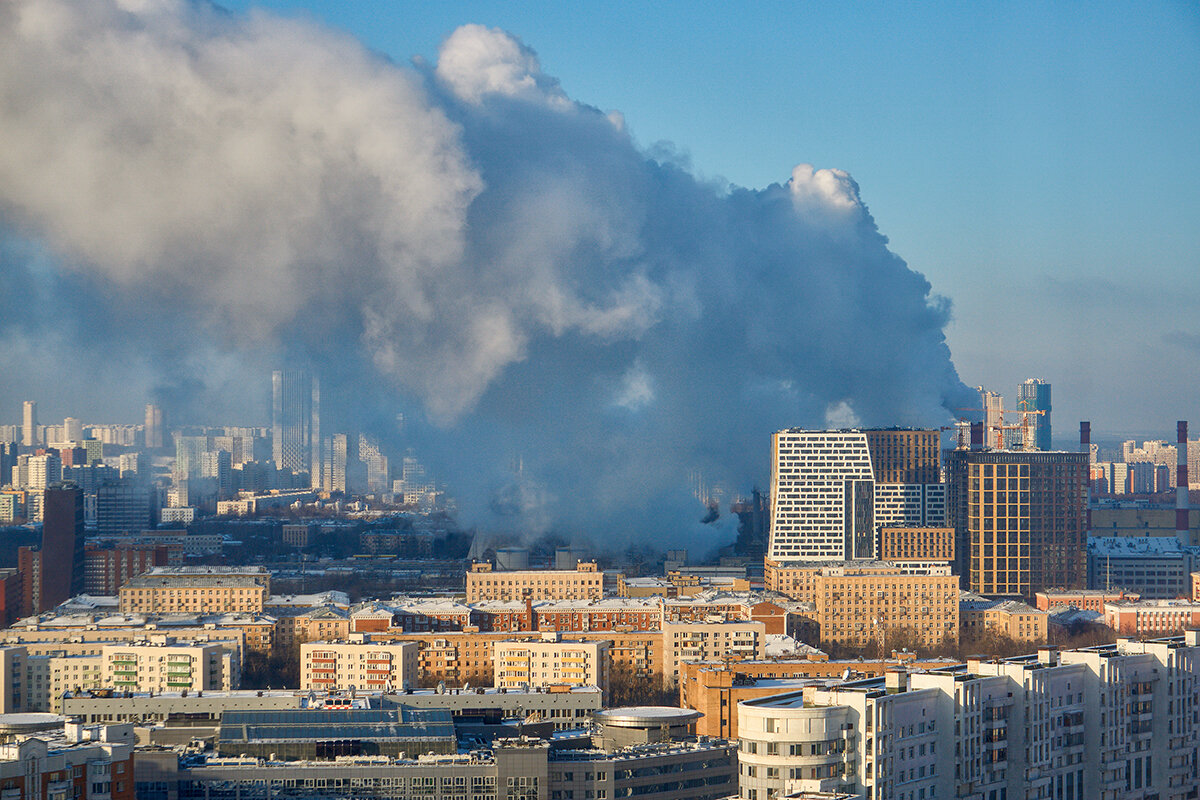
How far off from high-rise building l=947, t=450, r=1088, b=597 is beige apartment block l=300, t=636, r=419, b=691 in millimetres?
15135

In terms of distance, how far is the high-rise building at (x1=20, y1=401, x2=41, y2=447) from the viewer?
4653 cm

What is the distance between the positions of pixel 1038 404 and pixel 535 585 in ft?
64.2

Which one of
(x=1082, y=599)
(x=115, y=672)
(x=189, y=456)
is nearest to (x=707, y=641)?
Answer: (x=115, y=672)

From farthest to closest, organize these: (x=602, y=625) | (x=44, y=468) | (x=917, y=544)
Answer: (x=44, y=468), (x=917, y=544), (x=602, y=625)

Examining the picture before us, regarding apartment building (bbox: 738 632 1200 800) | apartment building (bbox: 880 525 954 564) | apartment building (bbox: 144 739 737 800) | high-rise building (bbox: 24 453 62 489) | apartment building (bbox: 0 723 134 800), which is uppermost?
high-rise building (bbox: 24 453 62 489)

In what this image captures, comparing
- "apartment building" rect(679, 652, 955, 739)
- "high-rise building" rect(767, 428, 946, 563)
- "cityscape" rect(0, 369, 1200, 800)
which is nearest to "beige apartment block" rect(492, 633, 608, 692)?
"cityscape" rect(0, 369, 1200, 800)

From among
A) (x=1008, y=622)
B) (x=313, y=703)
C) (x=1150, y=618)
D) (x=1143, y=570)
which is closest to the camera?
(x=313, y=703)

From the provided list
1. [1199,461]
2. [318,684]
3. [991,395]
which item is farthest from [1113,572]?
[318,684]

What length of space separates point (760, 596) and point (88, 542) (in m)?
16.1

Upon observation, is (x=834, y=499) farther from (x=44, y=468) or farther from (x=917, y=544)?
(x=44, y=468)

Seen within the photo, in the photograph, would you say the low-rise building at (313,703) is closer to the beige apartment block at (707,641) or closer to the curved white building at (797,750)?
the beige apartment block at (707,641)

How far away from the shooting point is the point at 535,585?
3488cm

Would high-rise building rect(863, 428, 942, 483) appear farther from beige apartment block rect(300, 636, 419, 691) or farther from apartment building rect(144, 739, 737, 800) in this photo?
apartment building rect(144, 739, 737, 800)

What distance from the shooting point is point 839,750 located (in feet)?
37.1
